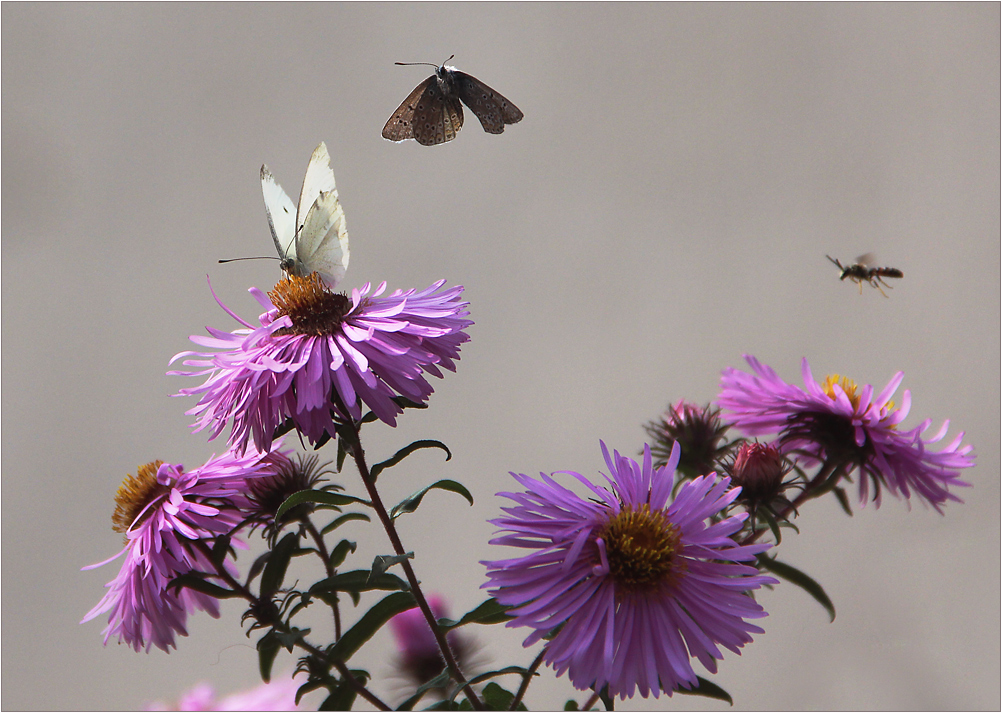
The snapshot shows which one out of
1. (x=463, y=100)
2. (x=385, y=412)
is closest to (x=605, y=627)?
(x=385, y=412)

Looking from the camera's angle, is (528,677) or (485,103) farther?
(485,103)

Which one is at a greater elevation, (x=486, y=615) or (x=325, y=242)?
(x=325, y=242)

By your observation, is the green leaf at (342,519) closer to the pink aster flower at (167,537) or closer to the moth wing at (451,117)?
the pink aster flower at (167,537)

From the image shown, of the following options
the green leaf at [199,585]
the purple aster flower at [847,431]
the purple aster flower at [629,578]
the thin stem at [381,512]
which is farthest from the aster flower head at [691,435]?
the green leaf at [199,585]

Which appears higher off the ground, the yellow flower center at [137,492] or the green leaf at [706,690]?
the yellow flower center at [137,492]

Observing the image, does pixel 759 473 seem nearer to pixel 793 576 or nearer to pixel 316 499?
pixel 793 576

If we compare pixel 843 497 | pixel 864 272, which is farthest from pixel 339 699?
pixel 864 272
